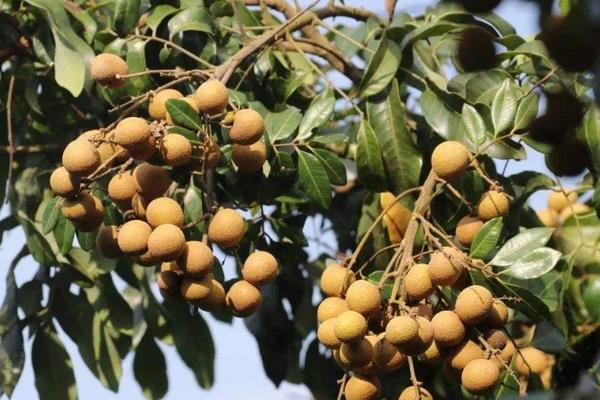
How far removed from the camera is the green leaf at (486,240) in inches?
45.5

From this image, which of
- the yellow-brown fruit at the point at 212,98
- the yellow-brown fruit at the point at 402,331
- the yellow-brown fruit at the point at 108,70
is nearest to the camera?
the yellow-brown fruit at the point at 402,331

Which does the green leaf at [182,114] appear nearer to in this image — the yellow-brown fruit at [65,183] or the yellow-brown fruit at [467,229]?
the yellow-brown fruit at [65,183]

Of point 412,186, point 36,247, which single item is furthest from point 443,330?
point 36,247

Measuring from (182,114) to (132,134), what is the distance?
7 cm

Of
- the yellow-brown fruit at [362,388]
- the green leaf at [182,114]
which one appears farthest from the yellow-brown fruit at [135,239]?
the yellow-brown fruit at [362,388]

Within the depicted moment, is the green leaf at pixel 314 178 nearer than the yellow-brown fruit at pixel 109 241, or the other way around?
the yellow-brown fruit at pixel 109 241

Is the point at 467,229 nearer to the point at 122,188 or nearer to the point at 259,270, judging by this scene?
the point at 259,270

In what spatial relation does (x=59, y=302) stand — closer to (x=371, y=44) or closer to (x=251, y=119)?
(x=371, y=44)

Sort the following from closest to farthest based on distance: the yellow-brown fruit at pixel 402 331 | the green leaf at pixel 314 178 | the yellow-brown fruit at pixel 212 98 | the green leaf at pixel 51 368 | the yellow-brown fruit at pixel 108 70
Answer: the yellow-brown fruit at pixel 402 331 → the yellow-brown fruit at pixel 212 98 → the yellow-brown fruit at pixel 108 70 → the green leaf at pixel 314 178 → the green leaf at pixel 51 368

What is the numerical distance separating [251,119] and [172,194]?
0.48ft

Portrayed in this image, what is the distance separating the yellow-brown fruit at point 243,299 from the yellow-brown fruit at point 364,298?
0.13 meters

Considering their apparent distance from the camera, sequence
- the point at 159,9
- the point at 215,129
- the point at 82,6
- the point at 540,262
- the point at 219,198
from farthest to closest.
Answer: the point at 82,6 < the point at 159,9 < the point at 219,198 < the point at 215,129 < the point at 540,262

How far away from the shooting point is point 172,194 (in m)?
1.23

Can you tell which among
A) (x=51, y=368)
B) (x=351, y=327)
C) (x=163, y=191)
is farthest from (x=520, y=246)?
(x=51, y=368)
